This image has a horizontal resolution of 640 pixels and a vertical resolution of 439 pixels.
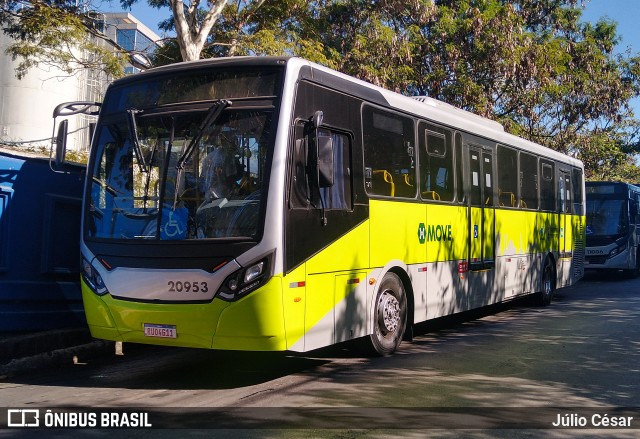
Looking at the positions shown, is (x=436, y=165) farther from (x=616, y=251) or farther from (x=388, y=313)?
(x=616, y=251)

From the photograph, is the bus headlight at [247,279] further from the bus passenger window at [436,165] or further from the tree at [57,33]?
the tree at [57,33]

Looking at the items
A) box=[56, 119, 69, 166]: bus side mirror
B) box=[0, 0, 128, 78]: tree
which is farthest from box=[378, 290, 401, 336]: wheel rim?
box=[0, 0, 128, 78]: tree

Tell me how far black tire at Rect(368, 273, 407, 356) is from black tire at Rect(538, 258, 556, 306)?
6.77 meters

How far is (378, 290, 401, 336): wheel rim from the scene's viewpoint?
862 cm

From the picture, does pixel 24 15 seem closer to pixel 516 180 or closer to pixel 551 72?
pixel 516 180

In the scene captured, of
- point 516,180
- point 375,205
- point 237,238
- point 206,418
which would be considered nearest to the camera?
point 206,418

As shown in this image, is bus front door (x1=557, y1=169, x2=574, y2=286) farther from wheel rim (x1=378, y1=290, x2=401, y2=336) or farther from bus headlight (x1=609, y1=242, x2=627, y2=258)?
wheel rim (x1=378, y1=290, x2=401, y2=336)

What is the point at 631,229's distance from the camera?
23234 mm

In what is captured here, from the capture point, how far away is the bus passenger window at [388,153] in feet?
27.9

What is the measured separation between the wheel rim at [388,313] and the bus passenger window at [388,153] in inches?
51.2

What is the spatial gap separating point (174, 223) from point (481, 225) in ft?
20.4

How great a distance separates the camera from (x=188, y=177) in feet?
22.9

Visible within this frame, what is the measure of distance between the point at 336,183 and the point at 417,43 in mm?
13896

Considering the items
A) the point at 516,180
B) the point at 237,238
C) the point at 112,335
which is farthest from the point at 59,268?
the point at 516,180
